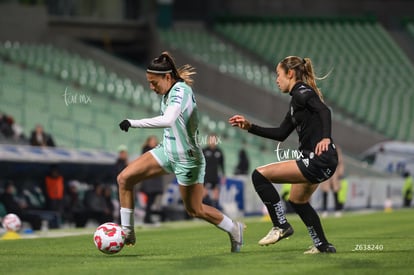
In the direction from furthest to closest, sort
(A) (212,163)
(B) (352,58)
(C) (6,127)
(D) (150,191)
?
(B) (352,58)
(C) (6,127)
(A) (212,163)
(D) (150,191)

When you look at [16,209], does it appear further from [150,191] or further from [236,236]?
[236,236]

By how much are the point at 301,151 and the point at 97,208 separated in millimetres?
13509

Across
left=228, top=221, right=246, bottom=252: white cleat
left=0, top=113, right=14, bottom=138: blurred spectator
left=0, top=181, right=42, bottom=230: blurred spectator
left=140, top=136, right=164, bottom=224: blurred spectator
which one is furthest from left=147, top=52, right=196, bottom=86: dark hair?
left=0, top=113, right=14, bottom=138: blurred spectator

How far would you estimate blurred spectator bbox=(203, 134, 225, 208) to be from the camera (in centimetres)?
2700

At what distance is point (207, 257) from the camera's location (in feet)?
41.4

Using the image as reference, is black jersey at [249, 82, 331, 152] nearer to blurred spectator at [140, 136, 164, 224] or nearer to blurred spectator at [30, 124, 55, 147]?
blurred spectator at [140, 136, 164, 224]

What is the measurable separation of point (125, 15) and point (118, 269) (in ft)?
118

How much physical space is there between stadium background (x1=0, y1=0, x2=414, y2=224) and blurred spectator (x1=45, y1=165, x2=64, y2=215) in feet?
10.8

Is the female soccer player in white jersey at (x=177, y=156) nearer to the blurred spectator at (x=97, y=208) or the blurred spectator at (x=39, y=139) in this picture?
the blurred spectator at (x=97, y=208)

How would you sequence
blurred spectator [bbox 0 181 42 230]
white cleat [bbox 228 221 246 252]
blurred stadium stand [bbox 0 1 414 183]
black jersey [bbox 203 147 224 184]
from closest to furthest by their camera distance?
white cleat [bbox 228 221 246 252] → blurred spectator [bbox 0 181 42 230] → black jersey [bbox 203 147 224 184] → blurred stadium stand [bbox 0 1 414 183]

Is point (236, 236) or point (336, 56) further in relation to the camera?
point (336, 56)

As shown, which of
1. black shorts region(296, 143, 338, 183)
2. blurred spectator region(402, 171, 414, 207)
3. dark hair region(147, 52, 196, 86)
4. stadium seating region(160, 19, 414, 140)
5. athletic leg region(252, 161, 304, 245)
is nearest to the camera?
black shorts region(296, 143, 338, 183)

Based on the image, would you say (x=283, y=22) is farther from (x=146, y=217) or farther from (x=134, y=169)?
(x=134, y=169)

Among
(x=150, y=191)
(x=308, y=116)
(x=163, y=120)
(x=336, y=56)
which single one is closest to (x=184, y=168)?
(x=163, y=120)
